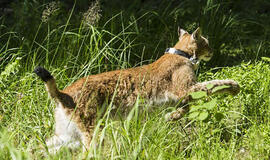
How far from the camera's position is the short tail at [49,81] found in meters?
3.71

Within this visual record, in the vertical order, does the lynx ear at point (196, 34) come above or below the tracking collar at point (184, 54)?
above

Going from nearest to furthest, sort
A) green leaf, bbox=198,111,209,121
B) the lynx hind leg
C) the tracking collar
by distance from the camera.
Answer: green leaf, bbox=198,111,209,121 → the lynx hind leg → the tracking collar

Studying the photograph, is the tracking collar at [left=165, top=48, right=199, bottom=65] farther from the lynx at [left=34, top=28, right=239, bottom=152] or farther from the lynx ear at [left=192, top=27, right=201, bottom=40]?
the lynx ear at [left=192, top=27, right=201, bottom=40]

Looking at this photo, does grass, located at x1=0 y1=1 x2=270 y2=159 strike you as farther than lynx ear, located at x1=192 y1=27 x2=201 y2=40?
No

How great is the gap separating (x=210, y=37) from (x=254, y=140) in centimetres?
269

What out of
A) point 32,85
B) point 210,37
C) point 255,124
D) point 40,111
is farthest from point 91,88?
point 210,37

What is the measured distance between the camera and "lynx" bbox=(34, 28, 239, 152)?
3.87m

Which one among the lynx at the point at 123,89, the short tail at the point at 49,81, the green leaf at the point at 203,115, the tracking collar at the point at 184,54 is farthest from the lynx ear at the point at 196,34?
the short tail at the point at 49,81

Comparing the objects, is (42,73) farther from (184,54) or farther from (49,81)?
(184,54)

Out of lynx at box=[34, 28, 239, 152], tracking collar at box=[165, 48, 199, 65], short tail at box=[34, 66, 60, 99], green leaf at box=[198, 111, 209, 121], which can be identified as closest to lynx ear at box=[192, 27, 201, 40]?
lynx at box=[34, 28, 239, 152]

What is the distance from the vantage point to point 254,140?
378cm

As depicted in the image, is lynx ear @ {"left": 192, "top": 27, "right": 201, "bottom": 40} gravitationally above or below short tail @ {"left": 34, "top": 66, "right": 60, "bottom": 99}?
below

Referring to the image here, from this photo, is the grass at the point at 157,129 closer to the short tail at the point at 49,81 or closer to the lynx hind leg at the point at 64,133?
the lynx hind leg at the point at 64,133

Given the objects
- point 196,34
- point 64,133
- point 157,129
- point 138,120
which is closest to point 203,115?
point 157,129
